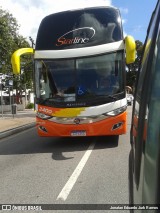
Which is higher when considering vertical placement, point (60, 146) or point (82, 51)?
point (82, 51)

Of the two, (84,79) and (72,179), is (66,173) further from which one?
(84,79)

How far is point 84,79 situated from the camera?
9.75 metres

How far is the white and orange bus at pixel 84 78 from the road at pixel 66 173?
75 centimetres

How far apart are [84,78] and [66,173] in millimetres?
3722

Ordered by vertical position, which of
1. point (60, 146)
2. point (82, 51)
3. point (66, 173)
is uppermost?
point (82, 51)

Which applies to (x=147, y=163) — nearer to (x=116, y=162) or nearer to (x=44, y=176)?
(x=44, y=176)

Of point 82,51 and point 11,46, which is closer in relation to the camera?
point 82,51

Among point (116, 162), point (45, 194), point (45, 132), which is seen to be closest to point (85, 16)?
point (45, 132)

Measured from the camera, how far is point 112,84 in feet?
31.6

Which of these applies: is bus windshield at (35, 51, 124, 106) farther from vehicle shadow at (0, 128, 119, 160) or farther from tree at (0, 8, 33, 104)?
tree at (0, 8, 33, 104)

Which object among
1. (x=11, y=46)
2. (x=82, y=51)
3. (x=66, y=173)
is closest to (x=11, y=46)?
(x=11, y=46)

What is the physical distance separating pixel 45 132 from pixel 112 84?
2.36 m

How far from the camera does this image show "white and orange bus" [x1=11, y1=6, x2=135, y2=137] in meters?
9.48

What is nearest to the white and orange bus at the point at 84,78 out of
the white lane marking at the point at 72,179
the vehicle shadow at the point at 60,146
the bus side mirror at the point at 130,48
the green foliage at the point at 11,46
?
the bus side mirror at the point at 130,48
